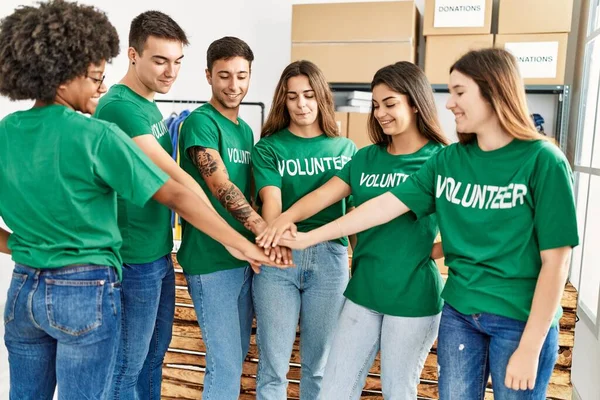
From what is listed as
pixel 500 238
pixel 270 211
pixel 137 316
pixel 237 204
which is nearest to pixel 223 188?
pixel 237 204

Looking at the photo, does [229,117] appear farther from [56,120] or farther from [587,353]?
[587,353]

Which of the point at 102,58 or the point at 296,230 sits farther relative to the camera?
the point at 296,230

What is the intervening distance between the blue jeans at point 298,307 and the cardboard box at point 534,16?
92.8 inches

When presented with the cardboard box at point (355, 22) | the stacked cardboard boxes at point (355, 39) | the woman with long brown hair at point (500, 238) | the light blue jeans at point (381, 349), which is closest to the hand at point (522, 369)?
the woman with long brown hair at point (500, 238)

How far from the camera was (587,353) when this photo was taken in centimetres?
237

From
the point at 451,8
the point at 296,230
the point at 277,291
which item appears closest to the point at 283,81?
the point at 296,230

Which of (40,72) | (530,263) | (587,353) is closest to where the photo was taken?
(40,72)

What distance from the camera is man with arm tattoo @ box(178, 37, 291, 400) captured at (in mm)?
1698

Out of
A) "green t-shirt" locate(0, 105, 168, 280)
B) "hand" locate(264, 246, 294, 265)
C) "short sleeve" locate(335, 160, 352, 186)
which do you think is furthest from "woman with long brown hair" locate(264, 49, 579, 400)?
"green t-shirt" locate(0, 105, 168, 280)

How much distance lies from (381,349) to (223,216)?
62 cm

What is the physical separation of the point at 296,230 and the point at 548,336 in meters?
0.77

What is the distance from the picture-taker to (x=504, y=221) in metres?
1.26

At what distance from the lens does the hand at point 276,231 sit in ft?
5.46

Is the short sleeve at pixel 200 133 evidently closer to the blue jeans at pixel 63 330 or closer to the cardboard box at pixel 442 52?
the blue jeans at pixel 63 330
